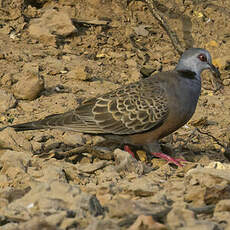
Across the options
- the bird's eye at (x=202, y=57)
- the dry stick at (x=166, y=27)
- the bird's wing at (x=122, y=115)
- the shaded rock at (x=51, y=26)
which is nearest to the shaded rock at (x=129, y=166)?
the bird's wing at (x=122, y=115)

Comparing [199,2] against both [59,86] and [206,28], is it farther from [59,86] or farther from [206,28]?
[59,86]

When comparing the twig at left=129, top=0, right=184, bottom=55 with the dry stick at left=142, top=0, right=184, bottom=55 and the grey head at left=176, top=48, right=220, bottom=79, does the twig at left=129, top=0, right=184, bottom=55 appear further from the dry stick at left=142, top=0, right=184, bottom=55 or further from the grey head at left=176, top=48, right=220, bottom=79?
the grey head at left=176, top=48, right=220, bottom=79

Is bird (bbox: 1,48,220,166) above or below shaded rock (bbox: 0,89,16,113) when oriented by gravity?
above

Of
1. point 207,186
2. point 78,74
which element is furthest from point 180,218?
point 78,74

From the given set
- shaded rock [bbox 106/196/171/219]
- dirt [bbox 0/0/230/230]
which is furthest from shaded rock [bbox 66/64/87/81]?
shaded rock [bbox 106/196/171/219]

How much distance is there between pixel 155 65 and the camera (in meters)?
8.29

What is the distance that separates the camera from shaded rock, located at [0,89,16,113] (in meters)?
6.54

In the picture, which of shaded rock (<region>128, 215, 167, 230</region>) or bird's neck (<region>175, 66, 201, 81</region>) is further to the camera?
bird's neck (<region>175, 66, 201, 81</region>)

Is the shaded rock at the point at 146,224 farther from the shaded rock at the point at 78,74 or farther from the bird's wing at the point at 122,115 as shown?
the shaded rock at the point at 78,74

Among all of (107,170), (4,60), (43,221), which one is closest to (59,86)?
(4,60)

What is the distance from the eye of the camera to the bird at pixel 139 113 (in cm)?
568

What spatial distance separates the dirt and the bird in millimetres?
227

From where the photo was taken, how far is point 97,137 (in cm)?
623

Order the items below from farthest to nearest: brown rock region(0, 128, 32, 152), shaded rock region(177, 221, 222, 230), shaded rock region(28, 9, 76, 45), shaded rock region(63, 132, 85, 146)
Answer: shaded rock region(28, 9, 76, 45) → shaded rock region(63, 132, 85, 146) → brown rock region(0, 128, 32, 152) → shaded rock region(177, 221, 222, 230)
